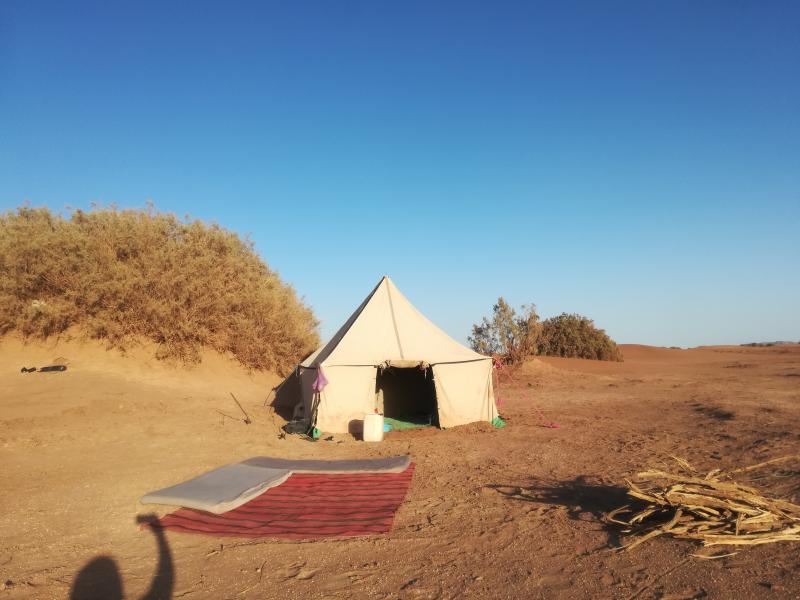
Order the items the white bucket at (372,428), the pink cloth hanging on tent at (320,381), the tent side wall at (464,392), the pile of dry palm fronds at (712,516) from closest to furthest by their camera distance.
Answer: the pile of dry palm fronds at (712,516), the white bucket at (372,428), the pink cloth hanging on tent at (320,381), the tent side wall at (464,392)

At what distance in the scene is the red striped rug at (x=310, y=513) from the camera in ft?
15.3

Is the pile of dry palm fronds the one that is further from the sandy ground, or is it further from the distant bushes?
the distant bushes

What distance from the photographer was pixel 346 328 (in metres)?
12.0

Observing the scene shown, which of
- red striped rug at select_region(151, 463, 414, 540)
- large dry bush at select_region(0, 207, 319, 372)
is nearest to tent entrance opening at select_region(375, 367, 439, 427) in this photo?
large dry bush at select_region(0, 207, 319, 372)

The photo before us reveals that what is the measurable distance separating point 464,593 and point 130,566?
2615mm

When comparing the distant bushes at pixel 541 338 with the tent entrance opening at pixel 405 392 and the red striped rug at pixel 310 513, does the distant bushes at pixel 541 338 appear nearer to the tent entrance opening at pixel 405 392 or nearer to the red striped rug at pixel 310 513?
the tent entrance opening at pixel 405 392

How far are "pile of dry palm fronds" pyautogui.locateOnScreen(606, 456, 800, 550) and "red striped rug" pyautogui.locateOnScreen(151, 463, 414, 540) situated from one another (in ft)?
7.34

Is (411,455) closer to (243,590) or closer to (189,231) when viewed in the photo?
(243,590)

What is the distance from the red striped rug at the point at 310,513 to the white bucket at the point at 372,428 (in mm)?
2939

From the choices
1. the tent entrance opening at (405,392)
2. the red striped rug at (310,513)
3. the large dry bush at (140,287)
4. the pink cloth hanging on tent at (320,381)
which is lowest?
the red striped rug at (310,513)

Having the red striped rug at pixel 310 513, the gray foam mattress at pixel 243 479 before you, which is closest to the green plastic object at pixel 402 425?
the gray foam mattress at pixel 243 479

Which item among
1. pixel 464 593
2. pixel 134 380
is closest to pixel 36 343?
pixel 134 380

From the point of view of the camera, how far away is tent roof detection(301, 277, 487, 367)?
1076 centimetres

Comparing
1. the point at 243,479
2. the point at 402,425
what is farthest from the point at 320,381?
the point at 243,479
